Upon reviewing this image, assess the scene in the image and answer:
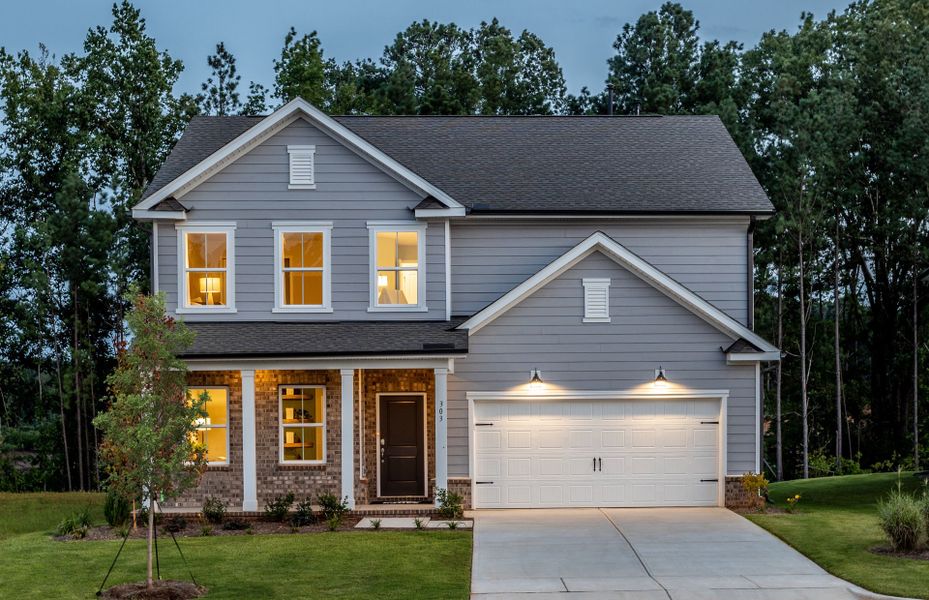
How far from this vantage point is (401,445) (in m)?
22.1

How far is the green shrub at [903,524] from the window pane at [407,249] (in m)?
10.3

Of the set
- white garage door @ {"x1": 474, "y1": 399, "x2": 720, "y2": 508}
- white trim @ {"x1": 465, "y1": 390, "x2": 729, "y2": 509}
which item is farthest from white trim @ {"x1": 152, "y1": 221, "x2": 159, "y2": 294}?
white garage door @ {"x1": 474, "y1": 399, "x2": 720, "y2": 508}

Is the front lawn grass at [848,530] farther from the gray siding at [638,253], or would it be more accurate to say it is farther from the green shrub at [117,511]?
the green shrub at [117,511]

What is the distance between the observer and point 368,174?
21734mm

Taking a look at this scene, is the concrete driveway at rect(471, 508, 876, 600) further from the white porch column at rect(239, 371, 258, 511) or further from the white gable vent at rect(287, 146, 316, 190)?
the white gable vent at rect(287, 146, 316, 190)

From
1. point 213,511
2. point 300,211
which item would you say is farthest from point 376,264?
point 213,511

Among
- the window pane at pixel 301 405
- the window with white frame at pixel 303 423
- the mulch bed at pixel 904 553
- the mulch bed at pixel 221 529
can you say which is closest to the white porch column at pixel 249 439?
the mulch bed at pixel 221 529

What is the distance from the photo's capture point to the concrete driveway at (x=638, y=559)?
13.5 m

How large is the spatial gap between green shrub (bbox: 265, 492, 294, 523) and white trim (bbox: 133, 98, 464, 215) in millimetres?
6441

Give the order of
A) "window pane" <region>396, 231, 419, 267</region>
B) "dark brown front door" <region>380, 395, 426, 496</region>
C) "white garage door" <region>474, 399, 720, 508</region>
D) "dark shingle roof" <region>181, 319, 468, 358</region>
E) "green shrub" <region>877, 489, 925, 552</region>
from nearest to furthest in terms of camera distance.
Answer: "green shrub" <region>877, 489, 925, 552</region>
"dark shingle roof" <region>181, 319, 468, 358</region>
"white garage door" <region>474, 399, 720, 508</region>
"window pane" <region>396, 231, 419, 267</region>
"dark brown front door" <region>380, 395, 426, 496</region>

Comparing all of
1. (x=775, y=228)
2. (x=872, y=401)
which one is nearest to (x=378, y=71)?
(x=775, y=228)

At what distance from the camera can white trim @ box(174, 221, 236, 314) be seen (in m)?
21.6

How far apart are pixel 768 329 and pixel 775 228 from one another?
166 inches

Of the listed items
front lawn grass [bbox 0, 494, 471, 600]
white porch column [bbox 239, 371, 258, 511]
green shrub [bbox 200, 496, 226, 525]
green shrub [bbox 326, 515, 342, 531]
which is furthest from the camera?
white porch column [bbox 239, 371, 258, 511]
